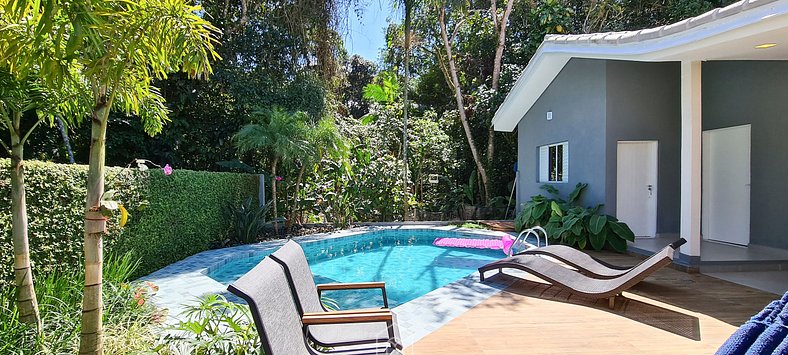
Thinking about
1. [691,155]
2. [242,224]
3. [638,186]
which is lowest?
[242,224]

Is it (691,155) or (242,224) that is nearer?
(691,155)

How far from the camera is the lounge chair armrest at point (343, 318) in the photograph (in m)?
2.77

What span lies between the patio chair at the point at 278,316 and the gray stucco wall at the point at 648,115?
7.90m

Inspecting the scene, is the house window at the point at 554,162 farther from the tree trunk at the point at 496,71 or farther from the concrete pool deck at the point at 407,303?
the concrete pool deck at the point at 407,303

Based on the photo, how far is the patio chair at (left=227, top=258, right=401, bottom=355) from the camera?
2158mm

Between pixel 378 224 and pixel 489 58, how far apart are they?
9.47 metres

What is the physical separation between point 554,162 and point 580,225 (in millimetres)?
3187

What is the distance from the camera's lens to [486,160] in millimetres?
16297

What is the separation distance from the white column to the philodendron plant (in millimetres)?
1685

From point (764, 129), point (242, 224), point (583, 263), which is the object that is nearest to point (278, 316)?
point (583, 263)

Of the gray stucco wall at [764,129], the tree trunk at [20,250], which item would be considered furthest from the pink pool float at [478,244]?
the tree trunk at [20,250]

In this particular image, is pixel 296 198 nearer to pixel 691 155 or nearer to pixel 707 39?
pixel 691 155

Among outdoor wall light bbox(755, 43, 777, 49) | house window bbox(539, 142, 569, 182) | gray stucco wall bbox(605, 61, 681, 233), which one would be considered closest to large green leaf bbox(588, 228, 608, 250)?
gray stucco wall bbox(605, 61, 681, 233)

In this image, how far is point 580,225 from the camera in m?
8.79
